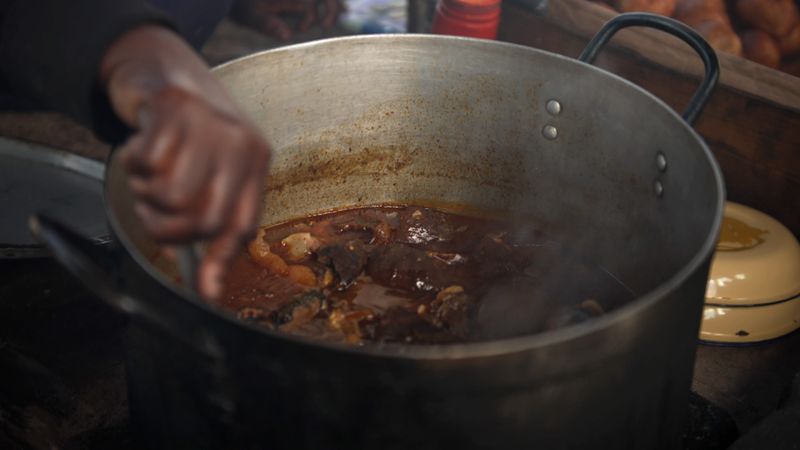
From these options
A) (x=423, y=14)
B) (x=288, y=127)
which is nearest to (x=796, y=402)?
(x=288, y=127)

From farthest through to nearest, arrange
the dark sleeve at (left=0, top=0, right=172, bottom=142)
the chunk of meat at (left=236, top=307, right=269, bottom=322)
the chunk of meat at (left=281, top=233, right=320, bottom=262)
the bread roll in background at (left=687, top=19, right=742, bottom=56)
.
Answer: the bread roll in background at (left=687, top=19, right=742, bottom=56), the chunk of meat at (left=281, top=233, right=320, bottom=262), the chunk of meat at (left=236, top=307, right=269, bottom=322), the dark sleeve at (left=0, top=0, right=172, bottom=142)

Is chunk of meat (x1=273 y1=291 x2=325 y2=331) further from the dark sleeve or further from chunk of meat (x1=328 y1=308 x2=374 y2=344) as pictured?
the dark sleeve

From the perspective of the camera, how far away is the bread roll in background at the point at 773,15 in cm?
335

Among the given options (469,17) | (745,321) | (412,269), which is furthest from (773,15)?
(412,269)

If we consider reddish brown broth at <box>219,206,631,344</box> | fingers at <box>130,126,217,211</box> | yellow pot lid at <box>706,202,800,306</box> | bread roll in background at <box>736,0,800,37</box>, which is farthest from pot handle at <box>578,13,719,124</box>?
bread roll in background at <box>736,0,800,37</box>

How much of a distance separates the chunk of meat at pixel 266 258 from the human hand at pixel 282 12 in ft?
8.89

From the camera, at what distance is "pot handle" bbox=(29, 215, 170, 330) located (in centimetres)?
124

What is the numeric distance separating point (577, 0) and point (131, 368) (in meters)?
2.35

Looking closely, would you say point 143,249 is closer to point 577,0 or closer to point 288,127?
point 288,127

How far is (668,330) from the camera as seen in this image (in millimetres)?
1396

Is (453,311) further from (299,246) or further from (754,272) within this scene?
(754,272)

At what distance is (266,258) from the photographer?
2.25 meters

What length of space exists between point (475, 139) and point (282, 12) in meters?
2.76

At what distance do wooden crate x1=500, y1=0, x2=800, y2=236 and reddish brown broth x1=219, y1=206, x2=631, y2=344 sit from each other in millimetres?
947
